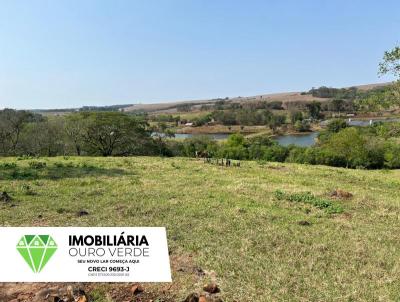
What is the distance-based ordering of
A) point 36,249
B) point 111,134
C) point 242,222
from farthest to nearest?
point 111,134 < point 242,222 < point 36,249

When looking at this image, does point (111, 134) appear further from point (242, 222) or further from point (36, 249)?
point (36, 249)

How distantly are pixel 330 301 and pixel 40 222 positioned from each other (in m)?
6.85

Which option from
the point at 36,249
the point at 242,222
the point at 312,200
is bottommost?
the point at 312,200

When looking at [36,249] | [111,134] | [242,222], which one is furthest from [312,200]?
[111,134]

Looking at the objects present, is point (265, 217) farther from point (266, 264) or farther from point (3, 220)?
point (3, 220)

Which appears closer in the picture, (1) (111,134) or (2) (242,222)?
(2) (242,222)

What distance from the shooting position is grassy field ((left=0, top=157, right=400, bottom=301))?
20.9 ft

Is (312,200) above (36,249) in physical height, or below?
below

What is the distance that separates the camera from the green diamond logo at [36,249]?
5877 millimetres

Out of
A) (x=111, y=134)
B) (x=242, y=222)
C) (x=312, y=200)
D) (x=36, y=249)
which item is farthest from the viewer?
(x=111, y=134)

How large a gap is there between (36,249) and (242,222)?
17.2ft

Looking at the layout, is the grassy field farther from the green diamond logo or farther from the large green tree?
the large green tree

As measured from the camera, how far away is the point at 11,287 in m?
6.09

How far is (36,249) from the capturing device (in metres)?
5.88
